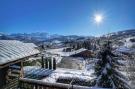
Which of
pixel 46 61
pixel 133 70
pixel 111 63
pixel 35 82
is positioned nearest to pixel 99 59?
pixel 111 63

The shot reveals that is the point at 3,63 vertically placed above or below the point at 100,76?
above

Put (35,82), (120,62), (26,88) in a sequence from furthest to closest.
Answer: (120,62) → (26,88) → (35,82)

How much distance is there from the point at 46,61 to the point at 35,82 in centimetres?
1741

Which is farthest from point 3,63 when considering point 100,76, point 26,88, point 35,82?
point 100,76

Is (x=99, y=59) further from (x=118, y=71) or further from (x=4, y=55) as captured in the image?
(x=4, y=55)

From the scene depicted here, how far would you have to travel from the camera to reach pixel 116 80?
505cm

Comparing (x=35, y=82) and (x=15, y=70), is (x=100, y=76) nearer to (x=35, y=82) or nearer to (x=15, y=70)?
(x=35, y=82)

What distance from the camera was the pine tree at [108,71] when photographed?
4.96m

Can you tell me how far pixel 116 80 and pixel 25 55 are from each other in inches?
150

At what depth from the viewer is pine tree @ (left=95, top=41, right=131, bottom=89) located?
4.96 m

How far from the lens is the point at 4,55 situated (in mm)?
5094

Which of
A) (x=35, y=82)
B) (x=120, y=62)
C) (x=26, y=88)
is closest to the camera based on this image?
(x=35, y=82)

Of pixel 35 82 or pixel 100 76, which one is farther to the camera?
pixel 100 76

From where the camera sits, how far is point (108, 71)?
17.2 feet
